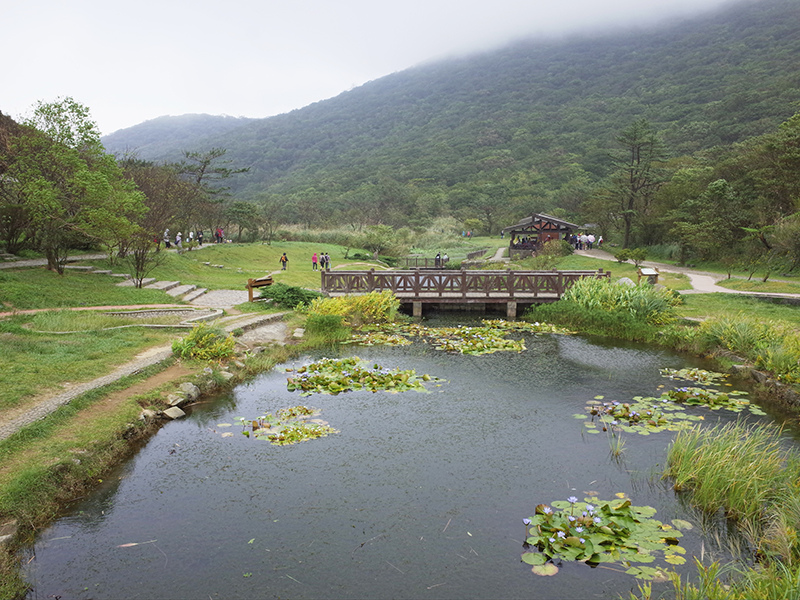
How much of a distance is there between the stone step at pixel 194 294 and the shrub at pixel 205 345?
7356 mm

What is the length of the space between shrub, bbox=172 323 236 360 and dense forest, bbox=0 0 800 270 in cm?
1088

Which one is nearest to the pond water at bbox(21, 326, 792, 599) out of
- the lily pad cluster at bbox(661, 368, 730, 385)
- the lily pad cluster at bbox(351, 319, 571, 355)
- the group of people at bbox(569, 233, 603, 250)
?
the lily pad cluster at bbox(661, 368, 730, 385)

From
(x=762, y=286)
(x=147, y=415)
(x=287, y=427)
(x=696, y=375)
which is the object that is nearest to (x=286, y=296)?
(x=147, y=415)

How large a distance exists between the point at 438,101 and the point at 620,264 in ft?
418

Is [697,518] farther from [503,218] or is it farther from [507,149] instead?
[507,149]

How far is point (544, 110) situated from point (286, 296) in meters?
112

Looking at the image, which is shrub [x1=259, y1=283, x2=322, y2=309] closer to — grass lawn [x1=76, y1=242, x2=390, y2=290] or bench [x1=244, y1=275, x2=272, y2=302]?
bench [x1=244, y1=275, x2=272, y2=302]

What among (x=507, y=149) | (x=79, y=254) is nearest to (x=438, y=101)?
(x=507, y=149)

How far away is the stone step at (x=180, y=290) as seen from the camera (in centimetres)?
1981

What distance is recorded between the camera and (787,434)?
9062mm

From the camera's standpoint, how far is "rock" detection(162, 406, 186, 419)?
9.67m

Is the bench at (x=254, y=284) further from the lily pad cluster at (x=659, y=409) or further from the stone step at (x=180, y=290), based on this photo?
the lily pad cluster at (x=659, y=409)

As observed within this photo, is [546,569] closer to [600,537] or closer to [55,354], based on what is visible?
[600,537]

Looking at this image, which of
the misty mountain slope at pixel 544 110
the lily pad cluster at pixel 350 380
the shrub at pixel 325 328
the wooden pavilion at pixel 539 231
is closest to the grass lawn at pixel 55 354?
the lily pad cluster at pixel 350 380
